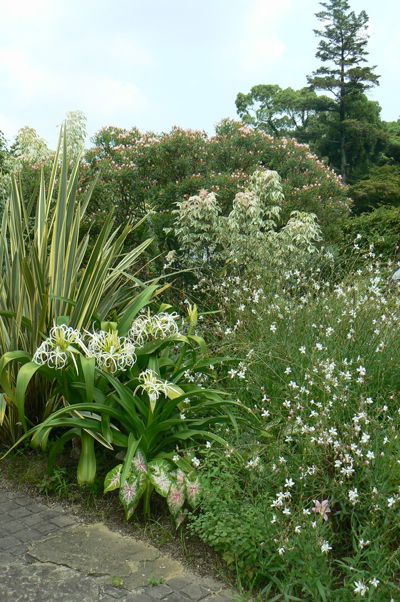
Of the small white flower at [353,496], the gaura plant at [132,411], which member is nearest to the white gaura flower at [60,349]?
the gaura plant at [132,411]

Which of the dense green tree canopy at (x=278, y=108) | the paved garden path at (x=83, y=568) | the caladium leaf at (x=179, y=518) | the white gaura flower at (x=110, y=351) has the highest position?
the dense green tree canopy at (x=278, y=108)

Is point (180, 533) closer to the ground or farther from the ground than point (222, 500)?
closer to the ground

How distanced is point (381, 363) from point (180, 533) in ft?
4.76

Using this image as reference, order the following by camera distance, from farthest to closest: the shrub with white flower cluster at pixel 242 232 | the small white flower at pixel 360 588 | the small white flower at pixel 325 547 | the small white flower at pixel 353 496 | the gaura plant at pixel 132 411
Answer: the shrub with white flower cluster at pixel 242 232 < the gaura plant at pixel 132 411 < the small white flower at pixel 353 496 < the small white flower at pixel 325 547 < the small white flower at pixel 360 588

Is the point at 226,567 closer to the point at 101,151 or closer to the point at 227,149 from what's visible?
the point at 227,149

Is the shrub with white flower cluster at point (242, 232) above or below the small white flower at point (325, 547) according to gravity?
above

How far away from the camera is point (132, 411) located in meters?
3.30

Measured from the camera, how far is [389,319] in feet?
12.9

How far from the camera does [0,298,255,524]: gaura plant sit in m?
3.08

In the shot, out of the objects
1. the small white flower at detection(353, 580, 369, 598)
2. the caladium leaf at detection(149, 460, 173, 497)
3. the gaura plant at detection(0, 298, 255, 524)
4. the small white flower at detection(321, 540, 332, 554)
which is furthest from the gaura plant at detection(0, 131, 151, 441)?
the small white flower at detection(353, 580, 369, 598)

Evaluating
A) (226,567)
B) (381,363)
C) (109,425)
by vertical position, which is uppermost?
(381,363)

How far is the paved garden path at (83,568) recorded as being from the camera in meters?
2.55

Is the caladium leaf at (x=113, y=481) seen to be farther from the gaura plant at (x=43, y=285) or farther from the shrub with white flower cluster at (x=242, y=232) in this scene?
the shrub with white flower cluster at (x=242, y=232)

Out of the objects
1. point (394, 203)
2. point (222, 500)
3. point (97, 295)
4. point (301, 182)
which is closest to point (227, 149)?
point (301, 182)
